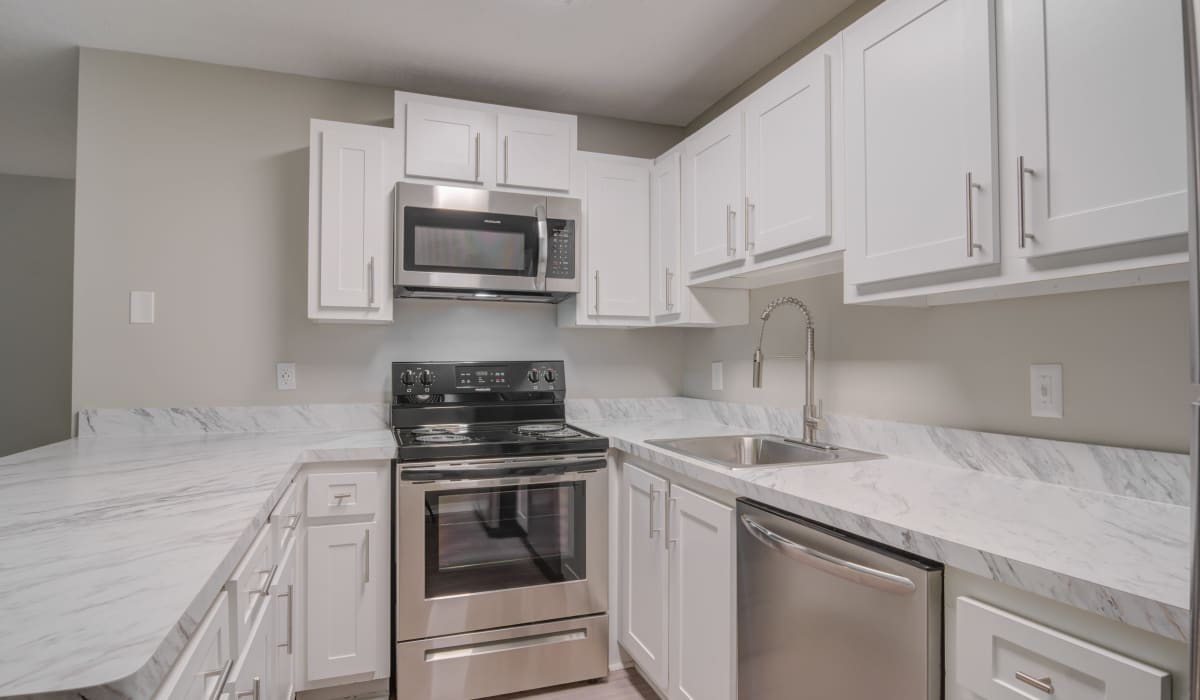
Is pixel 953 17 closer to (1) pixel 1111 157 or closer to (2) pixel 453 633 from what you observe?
(1) pixel 1111 157

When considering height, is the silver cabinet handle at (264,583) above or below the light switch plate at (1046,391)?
below

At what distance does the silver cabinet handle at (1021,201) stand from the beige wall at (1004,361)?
322 millimetres

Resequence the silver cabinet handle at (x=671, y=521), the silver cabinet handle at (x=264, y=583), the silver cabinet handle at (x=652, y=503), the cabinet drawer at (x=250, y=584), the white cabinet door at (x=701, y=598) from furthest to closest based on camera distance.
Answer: the silver cabinet handle at (x=652, y=503), the silver cabinet handle at (x=671, y=521), the white cabinet door at (x=701, y=598), the silver cabinet handle at (x=264, y=583), the cabinet drawer at (x=250, y=584)

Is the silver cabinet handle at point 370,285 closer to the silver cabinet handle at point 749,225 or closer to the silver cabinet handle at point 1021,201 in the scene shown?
the silver cabinet handle at point 749,225

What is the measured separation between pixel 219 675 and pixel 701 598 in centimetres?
123

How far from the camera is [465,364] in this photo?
2.69 metres

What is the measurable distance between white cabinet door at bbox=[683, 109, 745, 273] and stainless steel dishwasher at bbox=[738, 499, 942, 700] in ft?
3.36

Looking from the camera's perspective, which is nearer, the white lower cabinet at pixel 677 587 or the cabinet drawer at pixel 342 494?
the white lower cabinet at pixel 677 587

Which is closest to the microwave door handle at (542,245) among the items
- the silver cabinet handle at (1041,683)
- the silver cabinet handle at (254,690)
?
the silver cabinet handle at (254,690)

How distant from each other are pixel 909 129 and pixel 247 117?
2.52 m

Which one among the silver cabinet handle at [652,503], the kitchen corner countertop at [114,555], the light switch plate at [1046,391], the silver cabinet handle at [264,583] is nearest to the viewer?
the kitchen corner countertop at [114,555]

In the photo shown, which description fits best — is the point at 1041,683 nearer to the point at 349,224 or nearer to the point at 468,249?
the point at 468,249

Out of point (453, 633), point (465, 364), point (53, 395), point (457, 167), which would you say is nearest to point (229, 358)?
point (465, 364)

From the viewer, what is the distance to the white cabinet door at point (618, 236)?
2.67 meters
